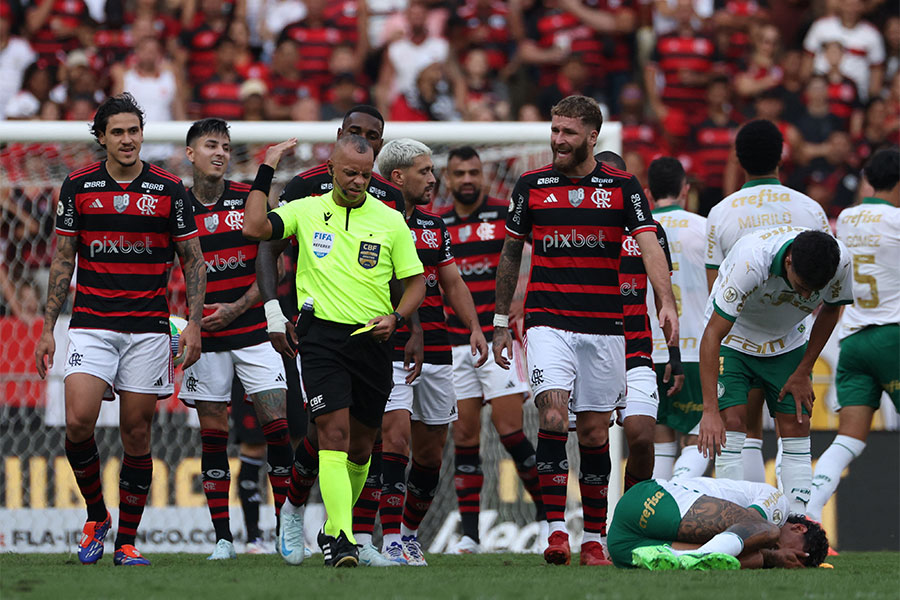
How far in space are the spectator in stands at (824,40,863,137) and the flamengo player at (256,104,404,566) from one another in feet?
32.7

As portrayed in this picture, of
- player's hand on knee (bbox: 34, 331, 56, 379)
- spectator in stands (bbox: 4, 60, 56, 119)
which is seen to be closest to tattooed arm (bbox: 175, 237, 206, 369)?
player's hand on knee (bbox: 34, 331, 56, 379)

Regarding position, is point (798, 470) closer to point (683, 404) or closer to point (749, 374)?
point (749, 374)

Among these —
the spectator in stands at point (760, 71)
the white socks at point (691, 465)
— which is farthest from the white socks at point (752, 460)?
the spectator in stands at point (760, 71)

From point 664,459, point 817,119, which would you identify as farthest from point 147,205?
point 817,119

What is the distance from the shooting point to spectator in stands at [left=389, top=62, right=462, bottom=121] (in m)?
15.5

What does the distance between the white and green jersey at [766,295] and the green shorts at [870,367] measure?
4.05ft

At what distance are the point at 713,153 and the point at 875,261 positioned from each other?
6.40m

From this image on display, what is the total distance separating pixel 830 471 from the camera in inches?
352

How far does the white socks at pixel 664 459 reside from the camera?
948cm

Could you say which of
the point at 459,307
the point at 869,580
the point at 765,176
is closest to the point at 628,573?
the point at 869,580

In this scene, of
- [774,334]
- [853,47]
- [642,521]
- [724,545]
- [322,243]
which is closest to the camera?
[724,545]

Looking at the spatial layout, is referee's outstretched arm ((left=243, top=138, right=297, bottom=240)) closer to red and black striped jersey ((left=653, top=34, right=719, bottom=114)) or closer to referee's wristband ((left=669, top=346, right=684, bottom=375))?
referee's wristband ((left=669, top=346, right=684, bottom=375))

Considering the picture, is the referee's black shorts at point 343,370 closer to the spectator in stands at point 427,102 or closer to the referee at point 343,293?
the referee at point 343,293

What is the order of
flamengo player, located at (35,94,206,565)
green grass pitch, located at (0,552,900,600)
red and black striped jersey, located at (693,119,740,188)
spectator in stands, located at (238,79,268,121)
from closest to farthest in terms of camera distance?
green grass pitch, located at (0,552,900,600)
flamengo player, located at (35,94,206,565)
spectator in stands, located at (238,79,268,121)
red and black striped jersey, located at (693,119,740,188)
